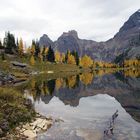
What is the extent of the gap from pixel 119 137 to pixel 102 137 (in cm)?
161

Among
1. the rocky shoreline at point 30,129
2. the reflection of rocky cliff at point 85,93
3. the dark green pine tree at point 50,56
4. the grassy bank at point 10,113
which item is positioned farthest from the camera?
the dark green pine tree at point 50,56

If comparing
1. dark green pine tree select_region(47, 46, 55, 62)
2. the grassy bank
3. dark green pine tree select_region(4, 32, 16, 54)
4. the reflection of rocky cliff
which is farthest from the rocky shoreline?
dark green pine tree select_region(47, 46, 55, 62)

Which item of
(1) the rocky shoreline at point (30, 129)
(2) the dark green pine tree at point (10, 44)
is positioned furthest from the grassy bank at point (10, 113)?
(2) the dark green pine tree at point (10, 44)

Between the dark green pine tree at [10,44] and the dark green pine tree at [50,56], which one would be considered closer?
the dark green pine tree at [10,44]

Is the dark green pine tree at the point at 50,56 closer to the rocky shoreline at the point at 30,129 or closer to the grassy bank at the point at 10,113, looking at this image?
the grassy bank at the point at 10,113

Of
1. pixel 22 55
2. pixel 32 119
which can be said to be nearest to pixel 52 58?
pixel 22 55

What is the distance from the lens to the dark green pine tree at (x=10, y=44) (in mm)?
171125

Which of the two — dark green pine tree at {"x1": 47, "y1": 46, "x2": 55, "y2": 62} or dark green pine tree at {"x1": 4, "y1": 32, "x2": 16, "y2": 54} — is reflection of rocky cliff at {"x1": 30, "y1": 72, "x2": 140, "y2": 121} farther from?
dark green pine tree at {"x1": 47, "y1": 46, "x2": 55, "y2": 62}

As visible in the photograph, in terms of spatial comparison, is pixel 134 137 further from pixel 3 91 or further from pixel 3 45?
pixel 3 45

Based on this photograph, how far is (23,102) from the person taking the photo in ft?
123

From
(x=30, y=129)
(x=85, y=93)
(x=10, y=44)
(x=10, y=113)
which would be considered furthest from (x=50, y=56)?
(x=30, y=129)

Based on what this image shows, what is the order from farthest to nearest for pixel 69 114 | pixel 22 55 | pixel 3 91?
pixel 22 55 → pixel 69 114 → pixel 3 91

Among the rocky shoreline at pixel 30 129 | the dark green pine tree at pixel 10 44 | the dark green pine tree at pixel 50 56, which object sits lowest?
the rocky shoreline at pixel 30 129

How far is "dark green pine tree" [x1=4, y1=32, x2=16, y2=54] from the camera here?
171 m
